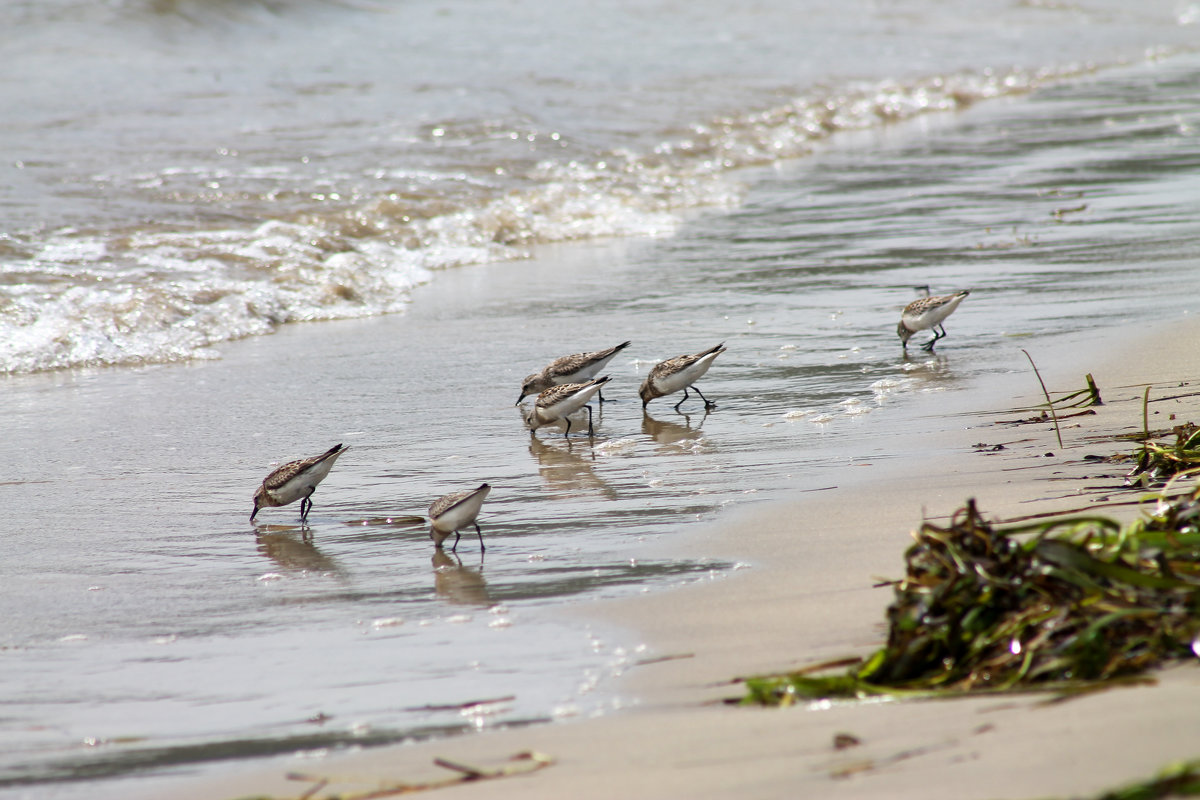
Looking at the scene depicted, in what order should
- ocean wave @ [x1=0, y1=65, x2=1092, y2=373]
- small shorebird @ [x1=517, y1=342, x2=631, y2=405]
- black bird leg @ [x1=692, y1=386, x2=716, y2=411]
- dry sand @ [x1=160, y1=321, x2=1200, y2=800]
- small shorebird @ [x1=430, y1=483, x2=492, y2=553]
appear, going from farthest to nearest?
ocean wave @ [x1=0, y1=65, x2=1092, y2=373], small shorebird @ [x1=517, y1=342, x2=631, y2=405], black bird leg @ [x1=692, y1=386, x2=716, y2=411], small shorebird @ [x1=430, y1=483, x2=492, y2=553], dry sand @ [x1=160, y1=321, x2=1200, y2=800]

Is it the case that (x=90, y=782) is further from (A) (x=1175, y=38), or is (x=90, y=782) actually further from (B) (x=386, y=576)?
(A) (x=1175, y=38)

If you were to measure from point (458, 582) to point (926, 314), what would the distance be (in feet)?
12.7

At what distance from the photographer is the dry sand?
213cm

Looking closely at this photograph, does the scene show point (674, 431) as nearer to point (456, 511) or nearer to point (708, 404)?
point (708, 404)

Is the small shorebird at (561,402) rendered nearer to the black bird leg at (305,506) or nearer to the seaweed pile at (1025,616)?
the black bird leg at (305,506)

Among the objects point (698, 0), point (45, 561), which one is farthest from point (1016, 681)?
point (698, 0)

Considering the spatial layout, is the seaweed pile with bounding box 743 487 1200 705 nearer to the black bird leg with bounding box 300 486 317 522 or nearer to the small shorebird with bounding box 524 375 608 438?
the black bird leg with bounding box 300 486 317 522

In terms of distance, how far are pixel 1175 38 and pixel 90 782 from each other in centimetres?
3038

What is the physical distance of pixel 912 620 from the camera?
9.06ft

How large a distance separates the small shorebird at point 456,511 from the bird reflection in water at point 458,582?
0.10m

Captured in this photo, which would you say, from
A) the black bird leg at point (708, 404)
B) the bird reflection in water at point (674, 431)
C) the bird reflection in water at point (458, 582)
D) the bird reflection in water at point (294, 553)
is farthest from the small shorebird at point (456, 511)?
the black bird leg at point (708, 404)

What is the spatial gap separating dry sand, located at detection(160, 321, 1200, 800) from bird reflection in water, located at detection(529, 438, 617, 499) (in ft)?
2.89

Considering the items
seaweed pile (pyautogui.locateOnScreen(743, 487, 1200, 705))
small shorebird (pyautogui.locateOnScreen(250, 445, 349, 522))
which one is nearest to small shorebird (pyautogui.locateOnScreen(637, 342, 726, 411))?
small shorebird (pyautogui.locateOnScreen(250, 445, 349, 522))

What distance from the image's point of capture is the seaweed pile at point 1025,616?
2.53 meters
